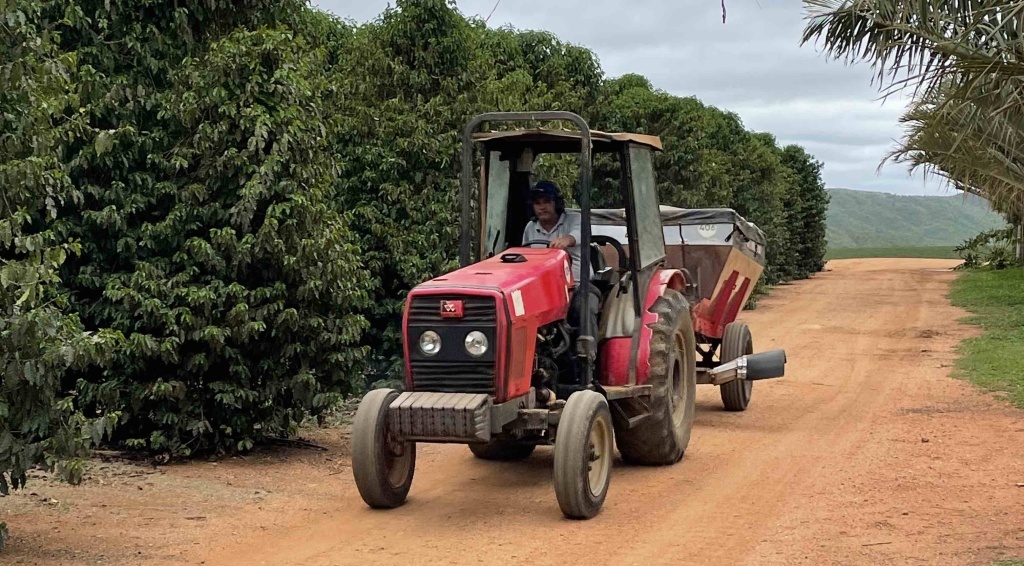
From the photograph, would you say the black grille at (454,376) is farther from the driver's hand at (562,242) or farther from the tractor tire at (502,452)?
A: the tractor tire at (502,452)

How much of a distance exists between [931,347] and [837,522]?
13.1m

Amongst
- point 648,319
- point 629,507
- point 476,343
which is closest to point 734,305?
point 648,319

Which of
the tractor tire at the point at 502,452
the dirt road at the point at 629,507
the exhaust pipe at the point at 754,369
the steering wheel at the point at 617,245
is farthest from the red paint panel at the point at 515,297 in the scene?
the exhaust pipe at the point at 754,369

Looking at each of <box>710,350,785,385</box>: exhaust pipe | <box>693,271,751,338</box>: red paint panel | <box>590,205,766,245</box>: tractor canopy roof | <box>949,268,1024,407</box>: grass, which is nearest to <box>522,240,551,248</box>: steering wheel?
<box>710,350,785,385</box>: exhaust pipe

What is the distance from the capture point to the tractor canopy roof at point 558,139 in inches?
340

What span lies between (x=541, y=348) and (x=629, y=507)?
1.27 metres

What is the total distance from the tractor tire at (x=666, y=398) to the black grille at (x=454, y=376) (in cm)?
188

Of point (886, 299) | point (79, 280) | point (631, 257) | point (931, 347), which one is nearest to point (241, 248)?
point (79, 280)

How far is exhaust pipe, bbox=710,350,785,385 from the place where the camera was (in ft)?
37.0

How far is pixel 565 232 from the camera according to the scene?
914 centimetres

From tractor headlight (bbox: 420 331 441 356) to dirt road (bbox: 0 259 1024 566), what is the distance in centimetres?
111

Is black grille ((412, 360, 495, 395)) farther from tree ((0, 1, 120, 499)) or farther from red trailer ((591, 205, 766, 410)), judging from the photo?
red trailer ((591, 205, 766, 410))

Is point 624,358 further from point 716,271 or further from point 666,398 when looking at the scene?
point 716,271

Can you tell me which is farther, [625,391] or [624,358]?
[624,358]
